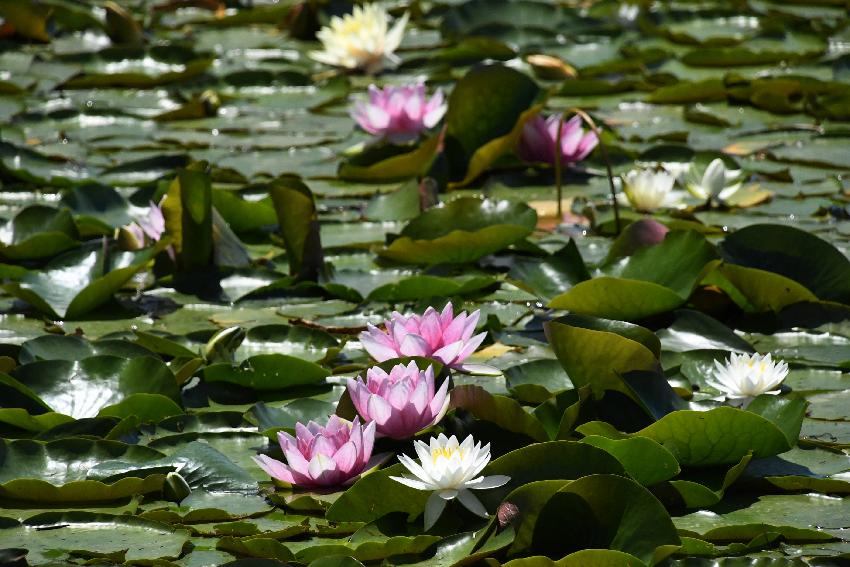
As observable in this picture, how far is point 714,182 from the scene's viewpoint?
309 centimetres

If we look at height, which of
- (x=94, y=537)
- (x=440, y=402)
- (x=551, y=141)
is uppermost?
(x=551, y=141)

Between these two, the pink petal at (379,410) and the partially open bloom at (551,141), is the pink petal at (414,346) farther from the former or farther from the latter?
the partially open bloom at (551,141)

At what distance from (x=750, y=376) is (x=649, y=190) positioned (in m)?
1.15

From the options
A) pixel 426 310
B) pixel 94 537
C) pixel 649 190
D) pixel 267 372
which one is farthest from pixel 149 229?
pixel 94 537

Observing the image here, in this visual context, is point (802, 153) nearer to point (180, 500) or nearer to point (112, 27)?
point (180, 500)

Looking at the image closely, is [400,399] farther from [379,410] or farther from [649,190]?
[649,190]

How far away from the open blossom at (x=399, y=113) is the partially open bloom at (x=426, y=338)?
1.54 metres

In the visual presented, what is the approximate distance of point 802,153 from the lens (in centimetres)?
351

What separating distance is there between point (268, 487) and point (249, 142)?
2.11 meters

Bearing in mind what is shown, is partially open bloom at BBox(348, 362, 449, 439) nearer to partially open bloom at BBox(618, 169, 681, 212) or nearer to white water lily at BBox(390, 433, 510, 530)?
white water lily at BBox(390, 433, 510, 530)

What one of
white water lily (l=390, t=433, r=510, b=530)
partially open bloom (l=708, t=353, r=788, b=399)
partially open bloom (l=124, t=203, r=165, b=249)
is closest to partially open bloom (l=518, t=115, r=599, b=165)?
partially open bloom (l=124, t=203, r=165, b=249)

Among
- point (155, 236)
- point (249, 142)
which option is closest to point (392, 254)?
point (155, 236)

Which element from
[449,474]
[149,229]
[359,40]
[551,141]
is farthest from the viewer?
[359,40]

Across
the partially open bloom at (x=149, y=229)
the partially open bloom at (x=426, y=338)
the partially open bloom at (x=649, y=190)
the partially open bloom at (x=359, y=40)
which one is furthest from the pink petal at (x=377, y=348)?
the partially open bloom at (x=359, y=40)
